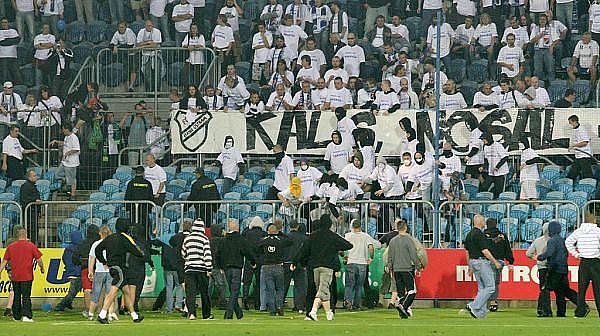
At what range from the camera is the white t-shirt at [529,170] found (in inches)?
1292

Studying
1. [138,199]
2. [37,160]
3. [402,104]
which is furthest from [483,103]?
[37,160]

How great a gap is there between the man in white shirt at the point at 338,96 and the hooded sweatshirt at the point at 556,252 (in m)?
7.52

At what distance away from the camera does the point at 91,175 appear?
118ft

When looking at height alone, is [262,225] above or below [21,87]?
below

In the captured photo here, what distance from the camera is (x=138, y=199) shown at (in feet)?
108

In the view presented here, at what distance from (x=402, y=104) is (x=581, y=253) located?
794cm

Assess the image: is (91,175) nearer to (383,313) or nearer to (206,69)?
(206,69)

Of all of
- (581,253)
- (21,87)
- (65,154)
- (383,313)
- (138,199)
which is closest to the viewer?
(581,253)

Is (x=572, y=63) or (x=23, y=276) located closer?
(x=23, y=276)

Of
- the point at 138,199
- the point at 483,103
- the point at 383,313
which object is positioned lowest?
the point at 383,313

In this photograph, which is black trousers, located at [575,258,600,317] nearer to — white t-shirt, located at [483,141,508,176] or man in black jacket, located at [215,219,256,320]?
white t-shirt, located at [483,141,508,176]

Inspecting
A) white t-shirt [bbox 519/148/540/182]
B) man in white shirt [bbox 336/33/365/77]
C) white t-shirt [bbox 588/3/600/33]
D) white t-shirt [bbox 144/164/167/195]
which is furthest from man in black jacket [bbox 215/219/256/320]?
white t-shirt [bbox 588/3/600/33]

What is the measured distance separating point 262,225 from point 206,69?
283 inches

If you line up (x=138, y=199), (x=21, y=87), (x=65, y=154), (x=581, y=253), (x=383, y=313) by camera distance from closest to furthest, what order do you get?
(x=581, y=253) → (x=383, y=313) → (x=138, y=199) → (x=65, y=154) → (x=21, y=87)
